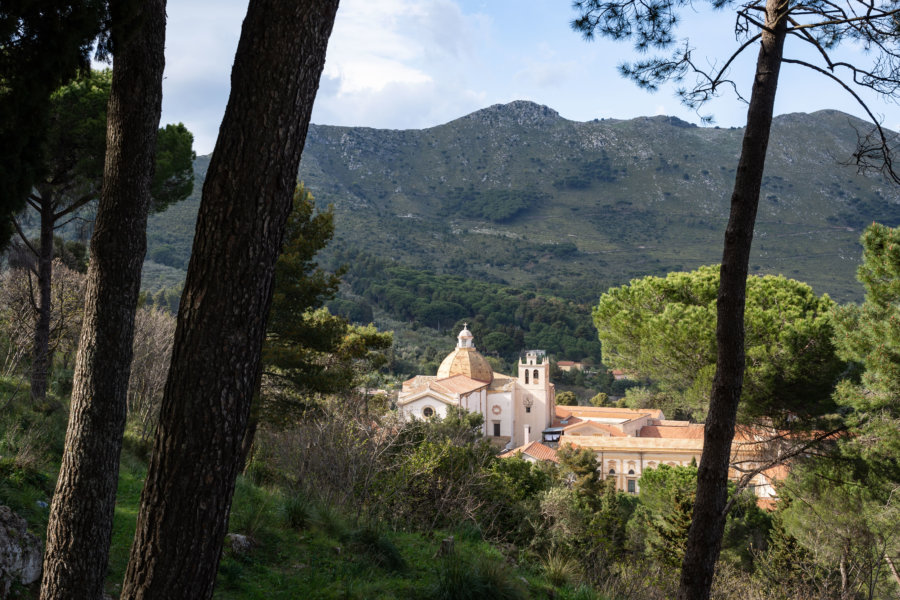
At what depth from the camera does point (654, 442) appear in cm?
2834

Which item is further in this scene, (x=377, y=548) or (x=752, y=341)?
(x=752, y=341)

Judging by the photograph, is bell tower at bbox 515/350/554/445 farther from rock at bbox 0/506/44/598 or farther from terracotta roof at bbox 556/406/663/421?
rock at bbox 0/506/44/598

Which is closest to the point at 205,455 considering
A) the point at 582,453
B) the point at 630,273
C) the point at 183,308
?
the point at 183,308

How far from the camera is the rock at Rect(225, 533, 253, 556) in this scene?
4.30 m

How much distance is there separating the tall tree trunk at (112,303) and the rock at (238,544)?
161 centimetres

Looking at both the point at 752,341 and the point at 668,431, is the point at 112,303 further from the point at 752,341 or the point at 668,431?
the point at 668,431

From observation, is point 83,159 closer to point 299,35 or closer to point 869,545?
point 299,35

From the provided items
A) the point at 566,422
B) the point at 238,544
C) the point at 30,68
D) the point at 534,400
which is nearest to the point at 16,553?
the point at 238,544

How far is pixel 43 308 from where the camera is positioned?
7.32 metres

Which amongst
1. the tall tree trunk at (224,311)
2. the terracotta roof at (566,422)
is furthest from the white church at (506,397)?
the tall tree trunk at (224,311)

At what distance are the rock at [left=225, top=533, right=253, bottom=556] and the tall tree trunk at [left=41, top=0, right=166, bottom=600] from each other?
5.29 ft

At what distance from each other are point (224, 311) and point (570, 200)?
106499mm

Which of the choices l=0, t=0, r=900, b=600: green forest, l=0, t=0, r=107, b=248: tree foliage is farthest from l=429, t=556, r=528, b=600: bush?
l=0, t=0, r=107, b=248: tree foliage

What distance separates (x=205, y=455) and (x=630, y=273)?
78814 mm
